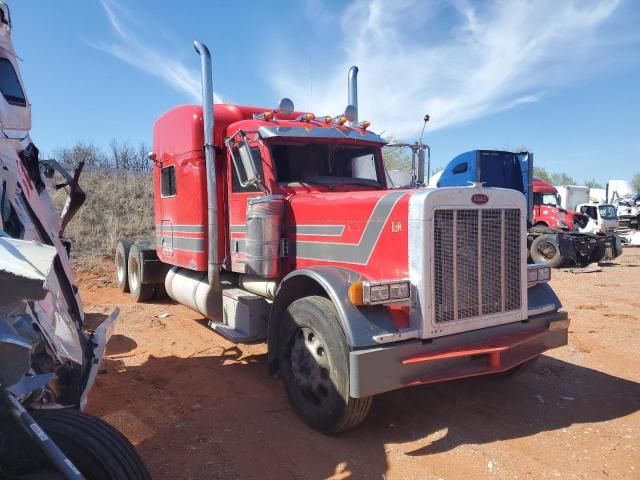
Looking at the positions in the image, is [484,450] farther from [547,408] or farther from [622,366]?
[622,366]

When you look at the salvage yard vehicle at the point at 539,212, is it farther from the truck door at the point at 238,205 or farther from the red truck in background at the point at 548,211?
the truck door at the point at 238,205

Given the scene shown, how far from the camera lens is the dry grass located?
1402 cm

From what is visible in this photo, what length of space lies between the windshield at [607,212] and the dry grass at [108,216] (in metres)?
18.9

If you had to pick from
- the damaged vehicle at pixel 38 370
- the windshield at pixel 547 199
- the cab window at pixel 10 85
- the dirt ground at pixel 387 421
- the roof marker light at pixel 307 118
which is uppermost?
the cab window at pixel 10 85

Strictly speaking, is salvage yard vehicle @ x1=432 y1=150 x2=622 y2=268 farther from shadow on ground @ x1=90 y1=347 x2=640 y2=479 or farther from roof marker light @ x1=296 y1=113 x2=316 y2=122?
shadow on ground @ x1=90 y1=347 x2=640 y2=479

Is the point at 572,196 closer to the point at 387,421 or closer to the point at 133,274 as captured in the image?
the point at 133,274

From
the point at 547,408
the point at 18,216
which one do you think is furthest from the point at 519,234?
the point at 18,216

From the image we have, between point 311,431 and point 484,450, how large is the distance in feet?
4.32

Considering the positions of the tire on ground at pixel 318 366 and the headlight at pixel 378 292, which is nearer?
the headlight at pixel 378 292

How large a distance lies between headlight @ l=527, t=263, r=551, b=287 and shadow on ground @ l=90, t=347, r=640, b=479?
110cm

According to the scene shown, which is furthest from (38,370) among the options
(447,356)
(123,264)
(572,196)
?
(572,196)

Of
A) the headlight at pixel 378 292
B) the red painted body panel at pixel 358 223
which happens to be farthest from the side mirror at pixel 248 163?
the headlight at pixel 378 292

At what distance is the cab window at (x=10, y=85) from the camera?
429 cm

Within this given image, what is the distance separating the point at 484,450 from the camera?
3.57m
